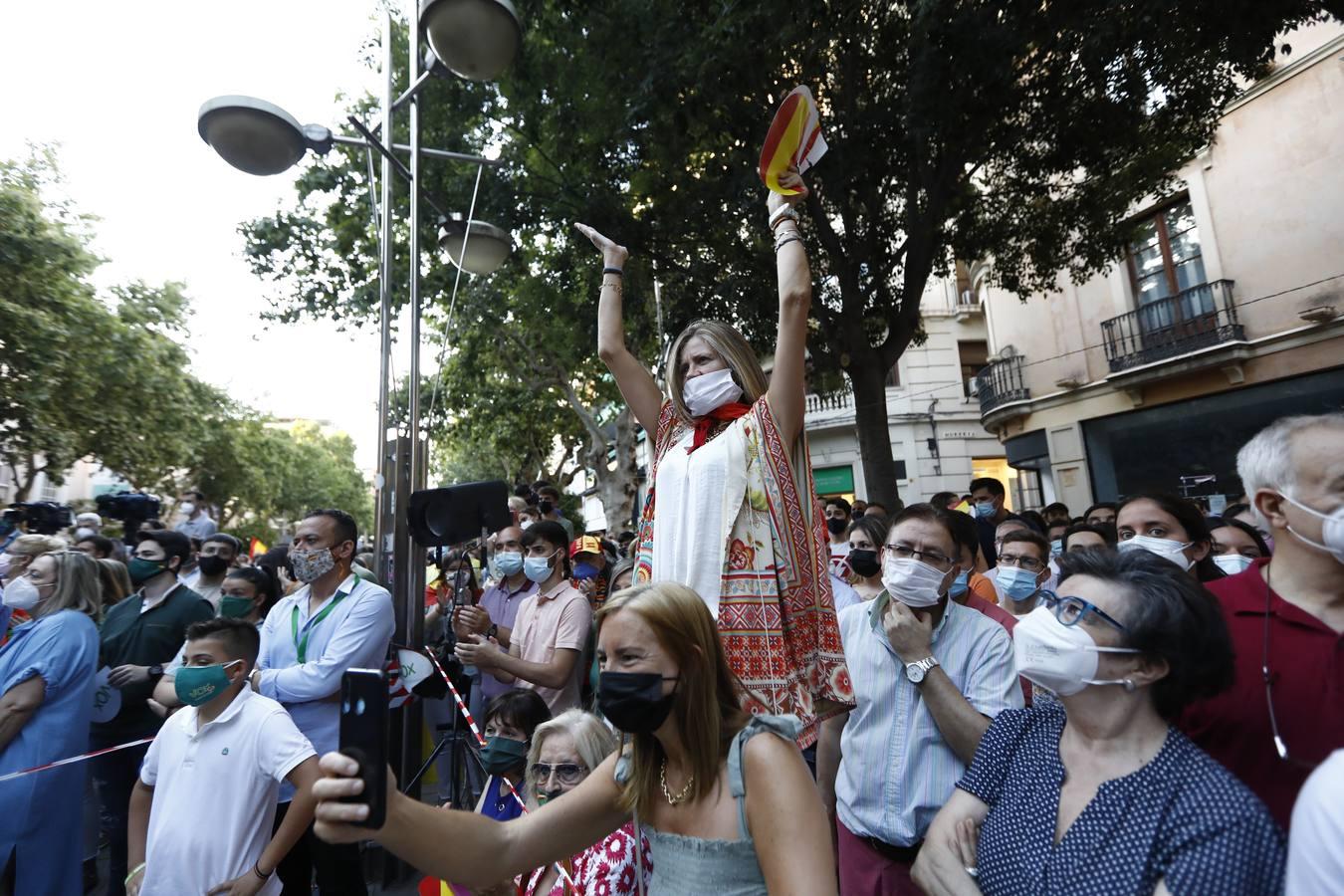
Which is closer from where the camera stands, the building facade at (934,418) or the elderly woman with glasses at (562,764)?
the elderly woman with glasses at (562,764)

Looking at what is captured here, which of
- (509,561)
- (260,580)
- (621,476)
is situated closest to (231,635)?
(260,580)

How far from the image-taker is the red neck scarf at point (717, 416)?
2.37 meters

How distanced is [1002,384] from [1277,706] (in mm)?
18894

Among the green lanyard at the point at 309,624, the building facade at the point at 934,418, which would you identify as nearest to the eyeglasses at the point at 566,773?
the green lanyard at the point at 309,624

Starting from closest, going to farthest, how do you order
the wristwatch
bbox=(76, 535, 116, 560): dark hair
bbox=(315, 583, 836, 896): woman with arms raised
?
bbox=(315, 583, 836, 896): woman with arms raised, the wristwatch, bbox=(76, 535, 116, 560): dark hair

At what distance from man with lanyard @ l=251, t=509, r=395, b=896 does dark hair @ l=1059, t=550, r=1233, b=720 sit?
3068mm

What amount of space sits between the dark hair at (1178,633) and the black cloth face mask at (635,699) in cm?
108

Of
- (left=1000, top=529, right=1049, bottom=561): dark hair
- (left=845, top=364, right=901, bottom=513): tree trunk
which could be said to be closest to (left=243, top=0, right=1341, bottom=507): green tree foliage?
(left=845, top=364, right=901, bottom=513): tree trunk

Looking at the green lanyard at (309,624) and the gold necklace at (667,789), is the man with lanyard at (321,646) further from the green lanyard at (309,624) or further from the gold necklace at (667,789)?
the gold necklace at (667,789)

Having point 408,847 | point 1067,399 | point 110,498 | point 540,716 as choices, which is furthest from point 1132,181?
point 110,498

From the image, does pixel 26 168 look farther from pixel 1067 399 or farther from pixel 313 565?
pixel 1067 399

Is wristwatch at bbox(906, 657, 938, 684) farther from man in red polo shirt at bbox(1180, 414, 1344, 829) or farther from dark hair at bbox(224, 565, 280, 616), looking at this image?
dark hair at bbox(224, 565, 280, 616)

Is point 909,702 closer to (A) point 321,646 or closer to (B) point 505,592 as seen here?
(A) point 321,646

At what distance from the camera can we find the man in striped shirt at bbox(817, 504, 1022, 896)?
240 cm
